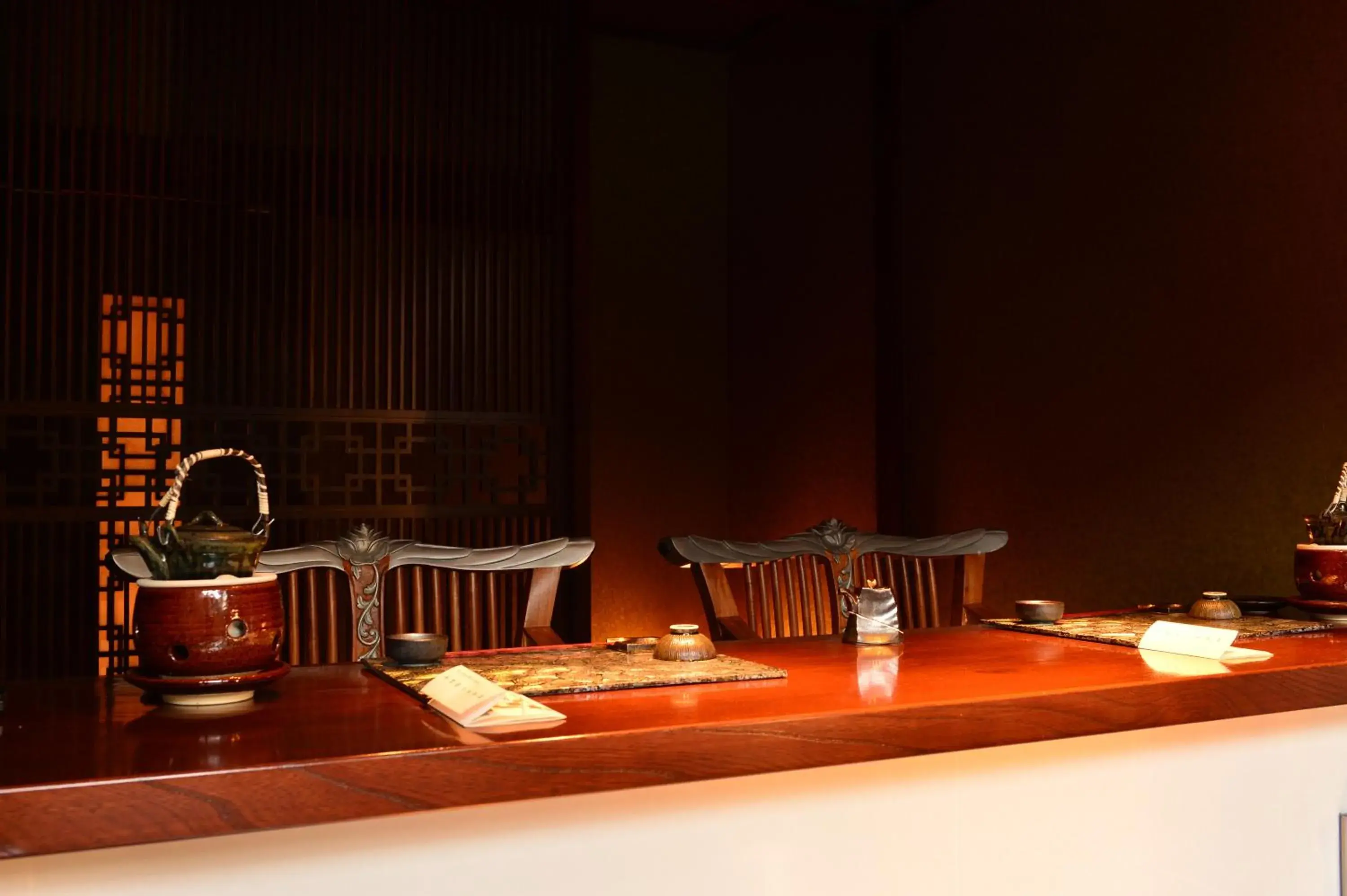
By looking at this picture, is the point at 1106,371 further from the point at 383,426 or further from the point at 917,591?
the point at 383,426

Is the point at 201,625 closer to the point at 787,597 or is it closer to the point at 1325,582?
the point at 787,597

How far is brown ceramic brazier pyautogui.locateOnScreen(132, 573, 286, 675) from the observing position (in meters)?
1.12

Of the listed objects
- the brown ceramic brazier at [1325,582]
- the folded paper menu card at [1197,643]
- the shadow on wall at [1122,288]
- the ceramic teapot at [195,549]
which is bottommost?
the folded paper menu card at [1197,643]

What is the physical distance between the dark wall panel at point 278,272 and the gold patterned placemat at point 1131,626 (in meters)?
1.96

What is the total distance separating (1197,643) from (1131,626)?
0.95 feet

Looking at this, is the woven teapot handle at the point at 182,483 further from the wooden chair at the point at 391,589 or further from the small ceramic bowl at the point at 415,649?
the wooden chair at the point at 391,589

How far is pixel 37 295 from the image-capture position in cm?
313

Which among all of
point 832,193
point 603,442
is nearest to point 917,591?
point 832,193

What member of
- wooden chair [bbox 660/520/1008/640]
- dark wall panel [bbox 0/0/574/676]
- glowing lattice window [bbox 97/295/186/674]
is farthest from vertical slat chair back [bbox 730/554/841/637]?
glowing lattice window [bbox 97/295/186/674]

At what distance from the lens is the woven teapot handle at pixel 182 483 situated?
1.18m

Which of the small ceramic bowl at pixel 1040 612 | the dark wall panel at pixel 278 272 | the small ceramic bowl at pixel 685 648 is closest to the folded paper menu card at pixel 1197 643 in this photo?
the small ceramic bowl at pixel 1040 612

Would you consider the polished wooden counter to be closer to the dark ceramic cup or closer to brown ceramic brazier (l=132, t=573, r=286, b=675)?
brown ceramic brazier (l=132, t=573, r=286, b=675)

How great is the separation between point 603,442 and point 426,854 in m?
4.14

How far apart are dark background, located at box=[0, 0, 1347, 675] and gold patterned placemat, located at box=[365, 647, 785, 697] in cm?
183
